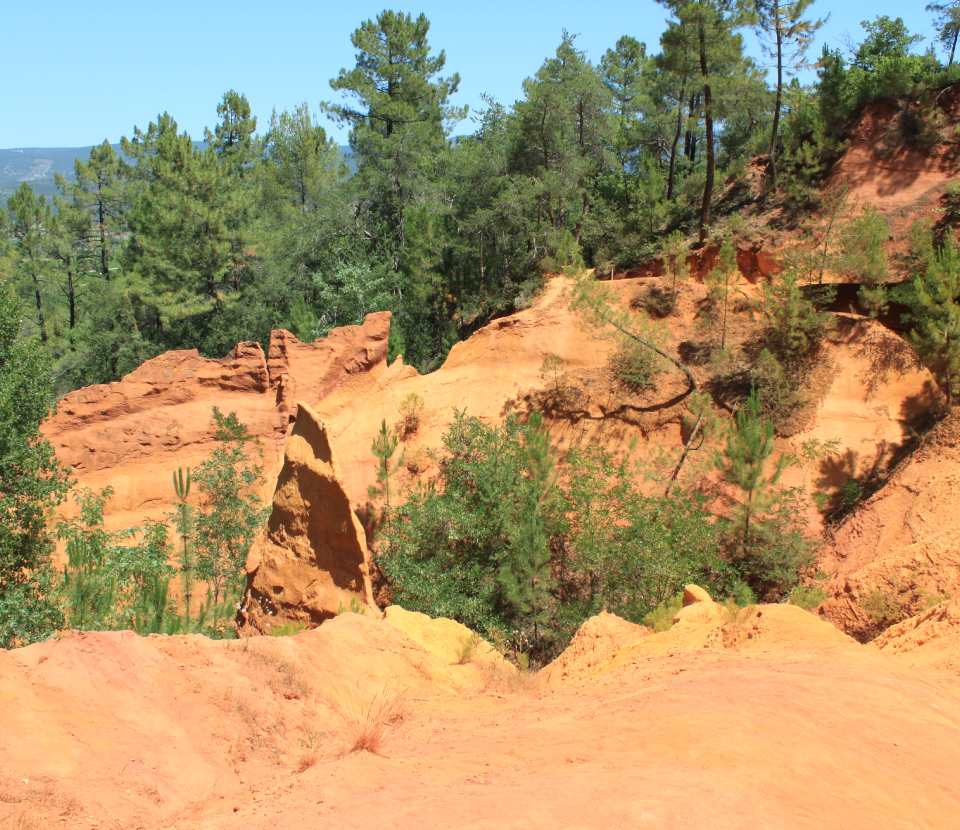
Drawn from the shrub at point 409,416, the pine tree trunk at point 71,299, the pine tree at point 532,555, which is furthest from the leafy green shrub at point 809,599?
the pine tree trunk at point 71,299

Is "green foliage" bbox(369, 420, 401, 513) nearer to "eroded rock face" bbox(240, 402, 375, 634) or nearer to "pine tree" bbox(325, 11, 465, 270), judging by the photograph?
"eroded rock face" bbox(240, 402, 375, 634)

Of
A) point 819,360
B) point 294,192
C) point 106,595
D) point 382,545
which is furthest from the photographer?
point 294,192

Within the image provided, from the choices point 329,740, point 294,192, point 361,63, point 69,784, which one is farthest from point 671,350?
point 294,192

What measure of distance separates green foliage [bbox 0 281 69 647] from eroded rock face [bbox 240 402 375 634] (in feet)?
10.8

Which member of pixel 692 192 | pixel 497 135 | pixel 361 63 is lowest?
pixel 692 192

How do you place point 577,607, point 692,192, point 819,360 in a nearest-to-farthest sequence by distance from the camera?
point 577,607, point 819,360, point 692,192

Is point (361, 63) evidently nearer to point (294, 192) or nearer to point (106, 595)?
point (294, 192)

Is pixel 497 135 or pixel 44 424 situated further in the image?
pixel 497 135

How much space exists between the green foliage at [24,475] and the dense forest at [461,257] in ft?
0.18

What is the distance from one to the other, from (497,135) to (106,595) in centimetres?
2203

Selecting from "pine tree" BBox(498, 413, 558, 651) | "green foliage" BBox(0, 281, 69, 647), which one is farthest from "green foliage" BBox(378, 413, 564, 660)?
"green foliage" BBox(0, 281, 69, 647)

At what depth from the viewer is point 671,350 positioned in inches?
846

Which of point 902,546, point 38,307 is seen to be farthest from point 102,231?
point 902,546

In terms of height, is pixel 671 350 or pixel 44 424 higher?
pixel 671 350
